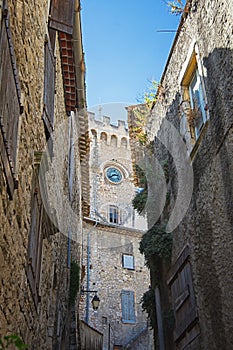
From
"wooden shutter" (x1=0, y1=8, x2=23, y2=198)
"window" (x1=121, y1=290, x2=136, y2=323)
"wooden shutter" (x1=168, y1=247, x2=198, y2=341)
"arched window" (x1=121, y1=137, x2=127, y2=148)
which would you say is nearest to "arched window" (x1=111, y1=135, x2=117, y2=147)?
"arched window" (x1=121, y1=137, x2=127, y2=148)

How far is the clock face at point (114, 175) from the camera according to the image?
97.2ft

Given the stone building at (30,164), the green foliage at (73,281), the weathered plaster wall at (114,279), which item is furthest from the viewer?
the weathered plaster wall at (114,279)

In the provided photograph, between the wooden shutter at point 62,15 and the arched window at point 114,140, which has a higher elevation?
the arched window at point 114,140

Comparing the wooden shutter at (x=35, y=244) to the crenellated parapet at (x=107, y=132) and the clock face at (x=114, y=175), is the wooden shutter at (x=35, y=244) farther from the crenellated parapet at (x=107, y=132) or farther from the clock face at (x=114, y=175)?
the crenellated parapet at (x=107, y=132)

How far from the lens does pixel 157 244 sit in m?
9.08

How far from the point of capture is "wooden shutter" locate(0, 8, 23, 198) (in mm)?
3922

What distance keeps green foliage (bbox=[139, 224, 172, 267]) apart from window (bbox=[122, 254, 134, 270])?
1367cm

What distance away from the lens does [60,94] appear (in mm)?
9711

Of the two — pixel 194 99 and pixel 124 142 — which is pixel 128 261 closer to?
pixel 124 142

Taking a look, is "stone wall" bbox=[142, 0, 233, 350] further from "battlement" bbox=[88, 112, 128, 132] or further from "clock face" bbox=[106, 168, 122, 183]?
"battlement" bbox=[88, 112, 128, 132]

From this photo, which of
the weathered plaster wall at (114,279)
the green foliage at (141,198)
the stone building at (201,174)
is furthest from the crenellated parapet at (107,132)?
the stone building at (201,174)

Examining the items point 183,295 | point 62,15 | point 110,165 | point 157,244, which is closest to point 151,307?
point 157,244

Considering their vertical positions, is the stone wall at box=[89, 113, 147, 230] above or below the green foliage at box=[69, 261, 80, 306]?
above

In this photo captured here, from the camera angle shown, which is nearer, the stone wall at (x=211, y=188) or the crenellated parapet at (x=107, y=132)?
the stone wall at (x=211, y=188)
